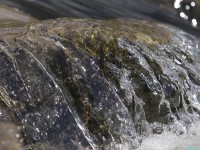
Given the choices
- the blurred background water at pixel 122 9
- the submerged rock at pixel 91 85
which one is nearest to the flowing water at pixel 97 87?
the submerged rock at pixel 91 85

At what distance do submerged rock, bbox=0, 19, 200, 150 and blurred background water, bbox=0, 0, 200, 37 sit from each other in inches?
52.7

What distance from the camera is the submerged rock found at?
124 inches

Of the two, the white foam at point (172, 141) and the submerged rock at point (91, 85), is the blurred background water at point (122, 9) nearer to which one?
the submerged rock at point (91, 85)

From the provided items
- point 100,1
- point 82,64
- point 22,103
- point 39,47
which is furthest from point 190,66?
point 100,1

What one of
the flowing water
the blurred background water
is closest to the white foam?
the flowing water

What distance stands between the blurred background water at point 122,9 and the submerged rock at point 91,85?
1.34 metres

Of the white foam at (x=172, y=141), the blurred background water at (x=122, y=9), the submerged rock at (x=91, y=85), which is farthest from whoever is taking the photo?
the blurred background water at (x=122, y=9)

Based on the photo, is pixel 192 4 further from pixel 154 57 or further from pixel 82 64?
pixel 82 64

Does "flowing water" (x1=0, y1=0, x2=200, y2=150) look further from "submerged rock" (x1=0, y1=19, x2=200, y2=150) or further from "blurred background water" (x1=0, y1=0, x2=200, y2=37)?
"blurred background water" (x1=0, y1=0, x2=200, y2=37)

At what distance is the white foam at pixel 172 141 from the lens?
3627 millimetres

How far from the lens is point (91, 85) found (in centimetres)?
347

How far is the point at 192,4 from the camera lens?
7.22 metres

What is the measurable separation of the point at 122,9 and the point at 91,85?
3095mm

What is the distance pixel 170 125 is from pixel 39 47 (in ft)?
4.42
